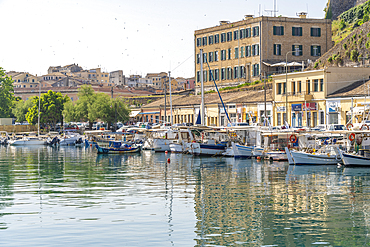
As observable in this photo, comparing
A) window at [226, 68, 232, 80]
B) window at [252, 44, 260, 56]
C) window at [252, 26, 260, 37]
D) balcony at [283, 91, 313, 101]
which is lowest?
balcony at [283, 91, 313, 101]

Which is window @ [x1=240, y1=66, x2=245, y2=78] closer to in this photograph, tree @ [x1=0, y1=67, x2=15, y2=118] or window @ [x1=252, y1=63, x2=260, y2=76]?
window @ [x1=252, y1=63, x2=260, y2=76]

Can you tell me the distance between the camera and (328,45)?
94.5m

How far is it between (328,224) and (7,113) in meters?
113

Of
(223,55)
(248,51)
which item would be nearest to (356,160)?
(248,51)

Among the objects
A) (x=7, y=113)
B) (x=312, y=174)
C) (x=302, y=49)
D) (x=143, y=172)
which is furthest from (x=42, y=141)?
(x=312, y=174)

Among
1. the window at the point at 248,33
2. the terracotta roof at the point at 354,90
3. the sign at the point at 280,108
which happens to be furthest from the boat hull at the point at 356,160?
the window at the point at 248,33

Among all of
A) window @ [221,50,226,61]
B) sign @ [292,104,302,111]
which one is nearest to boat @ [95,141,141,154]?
sign @ [292,104,302,111]

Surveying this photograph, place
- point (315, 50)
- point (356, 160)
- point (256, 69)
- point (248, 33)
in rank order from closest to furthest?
point (356, 160) → point (256, 69) → point (315, 50) → point (248, 33)

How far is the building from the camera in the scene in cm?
6694

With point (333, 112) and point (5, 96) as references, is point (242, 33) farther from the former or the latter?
point (5, 96)

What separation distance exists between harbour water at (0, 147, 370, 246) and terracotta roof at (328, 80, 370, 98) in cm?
1826

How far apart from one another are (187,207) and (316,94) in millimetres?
45228

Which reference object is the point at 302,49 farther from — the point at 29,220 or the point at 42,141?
the point at 29,220

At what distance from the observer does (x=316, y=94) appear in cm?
6931
